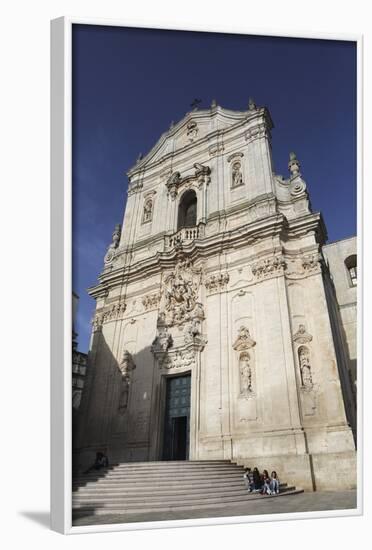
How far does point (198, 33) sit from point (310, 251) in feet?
19.9

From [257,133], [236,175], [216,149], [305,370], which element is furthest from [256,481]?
[216,149]

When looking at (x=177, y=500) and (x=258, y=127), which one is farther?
(x=258, y=127)

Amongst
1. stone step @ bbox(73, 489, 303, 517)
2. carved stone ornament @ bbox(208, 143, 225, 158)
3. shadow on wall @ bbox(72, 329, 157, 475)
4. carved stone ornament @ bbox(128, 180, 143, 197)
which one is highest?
carved stone ornament @ bbox(208, 143, 225, 158)

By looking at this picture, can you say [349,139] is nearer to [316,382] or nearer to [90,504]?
[316,382]

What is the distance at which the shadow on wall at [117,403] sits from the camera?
10.8 m

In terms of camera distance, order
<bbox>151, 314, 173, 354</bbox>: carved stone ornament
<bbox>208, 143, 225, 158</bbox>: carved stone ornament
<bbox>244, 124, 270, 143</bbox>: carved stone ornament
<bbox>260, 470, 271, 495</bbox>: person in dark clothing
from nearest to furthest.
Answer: <bbox>260, 470, 271, 495</bbox>: person in dark clothing < <bbox>151, 314, 173, 354</bbox>: carved stone ornament < <bbox>244, 124, 270, 143</bbox>: carved stone ornament < <bbox>208, 143, 225, 158</bbox>: carved stone ornament

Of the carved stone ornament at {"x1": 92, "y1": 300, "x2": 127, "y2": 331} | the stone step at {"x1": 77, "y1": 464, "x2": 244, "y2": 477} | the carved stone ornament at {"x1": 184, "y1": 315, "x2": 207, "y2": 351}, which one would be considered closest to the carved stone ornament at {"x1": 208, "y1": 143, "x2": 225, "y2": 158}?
the carved stone ornament at {"x1": 92, "y1": 300, "x2": 127, "y2": 331}

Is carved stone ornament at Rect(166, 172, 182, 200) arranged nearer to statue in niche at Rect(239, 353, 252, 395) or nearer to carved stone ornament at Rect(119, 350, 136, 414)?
carved stone ornament at Rect(119, 350, 136, 414)

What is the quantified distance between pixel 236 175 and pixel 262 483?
29.8ft

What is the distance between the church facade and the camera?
29.6 ft

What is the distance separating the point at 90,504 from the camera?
18.9 ft

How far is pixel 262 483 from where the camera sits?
25.7ft

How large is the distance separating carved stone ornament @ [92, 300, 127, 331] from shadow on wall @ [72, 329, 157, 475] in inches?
30.0

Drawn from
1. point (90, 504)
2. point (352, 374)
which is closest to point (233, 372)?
point (352, 374)
